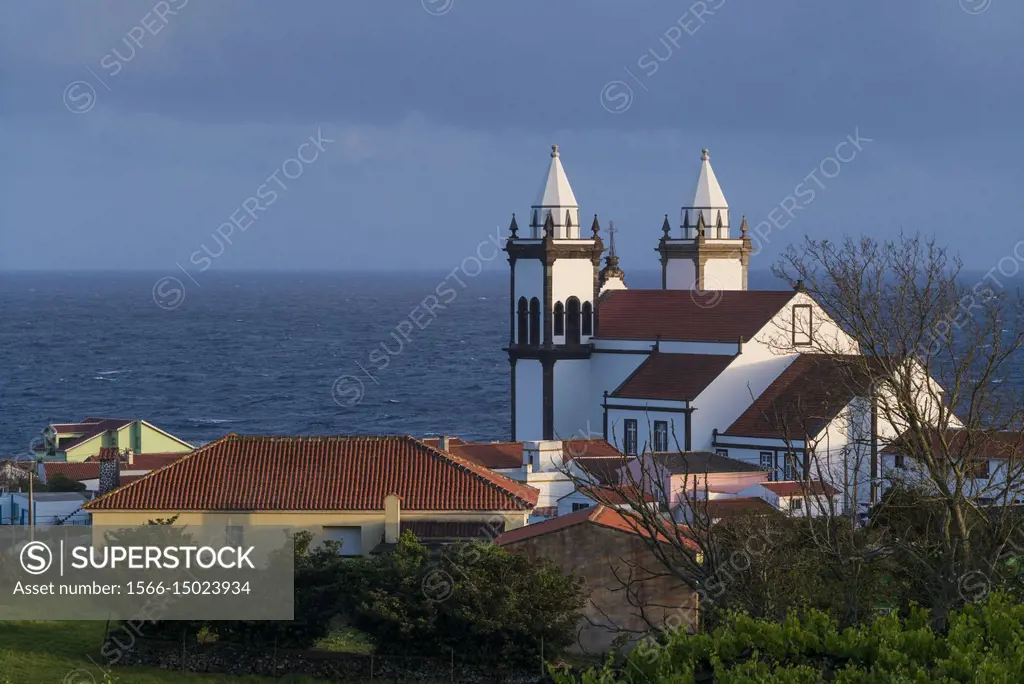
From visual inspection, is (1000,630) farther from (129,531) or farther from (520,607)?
(129,531)

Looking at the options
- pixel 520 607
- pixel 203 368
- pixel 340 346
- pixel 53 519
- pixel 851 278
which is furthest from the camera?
pixel 340 346

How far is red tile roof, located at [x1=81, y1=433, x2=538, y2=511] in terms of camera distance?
4041 cm

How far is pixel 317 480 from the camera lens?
4144cm

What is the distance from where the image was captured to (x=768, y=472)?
49.8m

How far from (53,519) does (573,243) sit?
65.8 feet

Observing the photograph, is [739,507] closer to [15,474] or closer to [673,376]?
[673,376]

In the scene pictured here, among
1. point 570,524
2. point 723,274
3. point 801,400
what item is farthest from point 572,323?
point 570,524

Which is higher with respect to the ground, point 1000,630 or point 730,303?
point 730,303

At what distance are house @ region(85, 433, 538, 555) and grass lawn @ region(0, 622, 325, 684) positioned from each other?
789 centimetres

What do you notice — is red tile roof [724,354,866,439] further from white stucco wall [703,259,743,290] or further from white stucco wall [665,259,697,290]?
white stucco wall [665,259,697,290]

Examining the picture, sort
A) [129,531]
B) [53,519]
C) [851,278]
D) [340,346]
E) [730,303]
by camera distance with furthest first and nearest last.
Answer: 1. [340,346]
2. [730,303]
3. [53,519]
4. [129,531]
5. [851,278]

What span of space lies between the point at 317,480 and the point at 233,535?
283cm

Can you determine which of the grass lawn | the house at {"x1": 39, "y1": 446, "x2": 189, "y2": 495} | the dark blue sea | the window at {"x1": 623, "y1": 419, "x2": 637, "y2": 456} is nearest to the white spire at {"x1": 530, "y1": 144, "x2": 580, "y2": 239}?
the window at {"x1": 623, "y1": 419, "x2": 637, "y2": 456}

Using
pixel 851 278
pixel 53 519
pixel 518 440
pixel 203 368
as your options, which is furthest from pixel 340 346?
pixel 851 278
